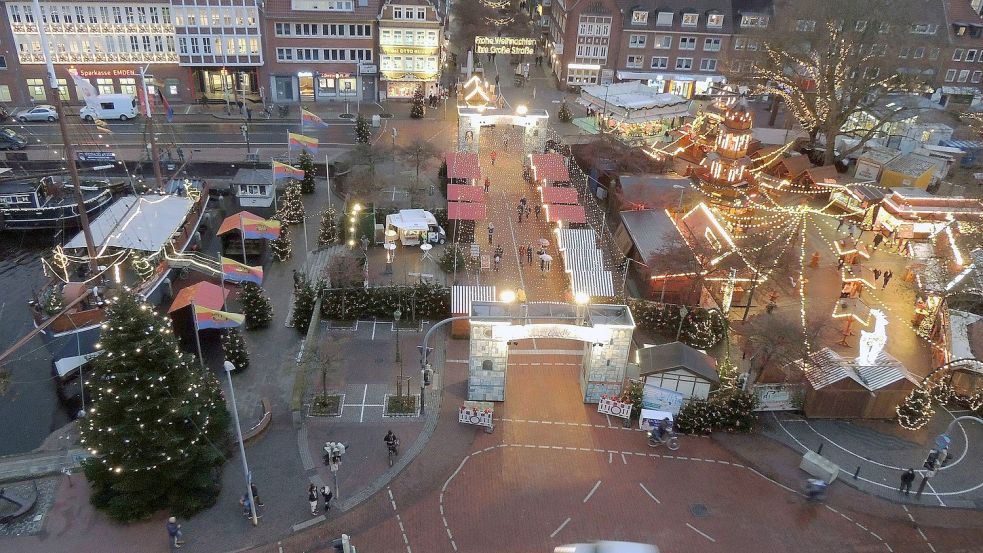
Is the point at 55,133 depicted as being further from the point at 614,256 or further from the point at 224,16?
the point at 614,256

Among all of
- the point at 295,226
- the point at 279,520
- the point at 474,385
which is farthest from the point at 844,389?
the point at 295,226

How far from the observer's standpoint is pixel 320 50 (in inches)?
2635

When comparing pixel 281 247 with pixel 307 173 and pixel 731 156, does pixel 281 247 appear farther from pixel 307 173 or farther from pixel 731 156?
pixel 731 156

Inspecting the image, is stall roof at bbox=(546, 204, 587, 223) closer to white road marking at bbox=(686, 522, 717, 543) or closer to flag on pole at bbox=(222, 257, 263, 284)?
flag on pole at bbox=(222, 257, 263, 284)

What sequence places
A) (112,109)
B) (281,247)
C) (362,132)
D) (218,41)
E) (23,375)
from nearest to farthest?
(23,375) → (281,247) → (362,132) → (112,109) → (218,41)

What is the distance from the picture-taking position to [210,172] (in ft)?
172

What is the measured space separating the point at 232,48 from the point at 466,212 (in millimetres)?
34654

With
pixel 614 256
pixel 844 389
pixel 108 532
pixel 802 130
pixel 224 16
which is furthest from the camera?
pixel 802 130

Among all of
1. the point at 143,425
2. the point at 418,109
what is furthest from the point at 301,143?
the point at 143,425

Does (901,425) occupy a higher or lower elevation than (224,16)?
lower

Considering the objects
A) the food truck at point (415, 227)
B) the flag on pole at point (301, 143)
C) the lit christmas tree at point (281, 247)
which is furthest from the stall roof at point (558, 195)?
the flag on pole at point (301, 143)

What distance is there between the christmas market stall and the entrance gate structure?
1265 inches

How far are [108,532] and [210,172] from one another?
111 feet

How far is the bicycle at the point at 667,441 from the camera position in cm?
2812
